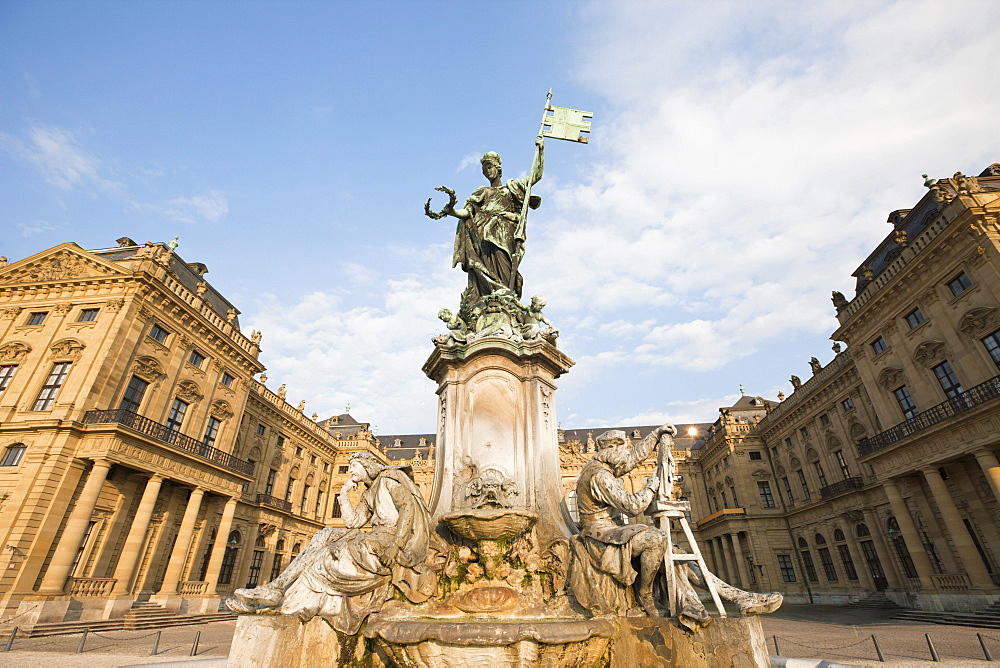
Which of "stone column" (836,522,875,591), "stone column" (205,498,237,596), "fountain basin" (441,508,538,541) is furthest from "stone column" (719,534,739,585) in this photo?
"fountain basin" (441,508,538,541)

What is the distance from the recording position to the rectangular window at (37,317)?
74.2 feet

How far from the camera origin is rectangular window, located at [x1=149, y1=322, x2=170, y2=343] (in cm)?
2338

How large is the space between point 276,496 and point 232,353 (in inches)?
522

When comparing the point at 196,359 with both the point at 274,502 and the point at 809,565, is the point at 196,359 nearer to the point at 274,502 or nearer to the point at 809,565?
the point at 274,502

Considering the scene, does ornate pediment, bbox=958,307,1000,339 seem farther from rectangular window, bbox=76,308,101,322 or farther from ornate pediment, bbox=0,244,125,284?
ornate pediment, bbox=0,244,125,284

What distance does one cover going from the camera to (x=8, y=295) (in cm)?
2327

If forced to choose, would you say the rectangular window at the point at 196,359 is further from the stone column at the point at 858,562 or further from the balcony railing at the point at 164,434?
the stone column at the point at 858,562

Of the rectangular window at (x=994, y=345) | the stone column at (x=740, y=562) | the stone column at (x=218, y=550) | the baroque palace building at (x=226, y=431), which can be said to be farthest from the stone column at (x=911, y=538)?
the stone column at (x=218, y=550)

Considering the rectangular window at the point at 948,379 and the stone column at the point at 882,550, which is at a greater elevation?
the rectangular window at the point at 948,379

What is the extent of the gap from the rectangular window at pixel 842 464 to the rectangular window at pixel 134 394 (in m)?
40.5

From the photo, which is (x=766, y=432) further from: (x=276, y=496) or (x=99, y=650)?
(x=99, y=650)

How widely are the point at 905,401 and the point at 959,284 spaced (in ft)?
20.9

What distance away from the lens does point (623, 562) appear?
4863 mm

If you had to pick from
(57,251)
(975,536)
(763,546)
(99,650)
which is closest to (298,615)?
(99,650)
